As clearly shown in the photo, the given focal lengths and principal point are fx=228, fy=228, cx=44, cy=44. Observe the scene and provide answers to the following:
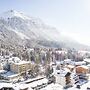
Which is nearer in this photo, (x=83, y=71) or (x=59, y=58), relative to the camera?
(x=83, y=71)

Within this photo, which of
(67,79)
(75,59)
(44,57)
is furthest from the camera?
(75,59)

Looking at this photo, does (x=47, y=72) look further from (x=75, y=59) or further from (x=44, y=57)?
(x=75, y=59)

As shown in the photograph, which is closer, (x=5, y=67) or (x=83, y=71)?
(x=83, y=71)

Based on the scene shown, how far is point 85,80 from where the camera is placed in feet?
185

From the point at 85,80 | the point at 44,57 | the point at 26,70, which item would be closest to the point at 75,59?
the point at 44,57

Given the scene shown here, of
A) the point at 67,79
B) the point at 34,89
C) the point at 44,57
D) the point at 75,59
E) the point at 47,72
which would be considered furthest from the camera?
the point at 75,59

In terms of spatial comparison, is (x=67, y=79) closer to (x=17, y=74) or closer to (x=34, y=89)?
(x=34, y=89)

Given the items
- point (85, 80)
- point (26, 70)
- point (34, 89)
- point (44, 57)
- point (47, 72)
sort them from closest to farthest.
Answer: point (34, 89), point (85, 80), point (47, 72), point (26, 70), point (44, 57)

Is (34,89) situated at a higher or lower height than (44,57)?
Answer: lower

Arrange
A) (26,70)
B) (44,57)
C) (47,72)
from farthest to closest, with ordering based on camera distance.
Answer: (44,57) → (26,70) → (47,72)

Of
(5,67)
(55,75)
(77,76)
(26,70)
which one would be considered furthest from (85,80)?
(5,67)

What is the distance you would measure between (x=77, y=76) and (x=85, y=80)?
365cm

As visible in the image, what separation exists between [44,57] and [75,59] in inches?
593

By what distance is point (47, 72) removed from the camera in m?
60.8
